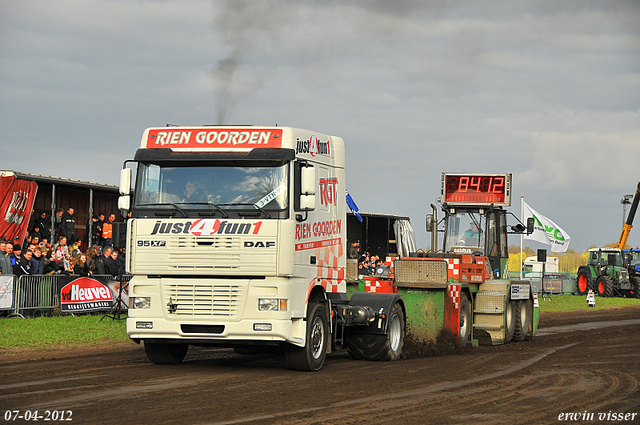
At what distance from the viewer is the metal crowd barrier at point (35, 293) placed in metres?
18.4

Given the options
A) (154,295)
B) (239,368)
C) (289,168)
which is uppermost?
(289,168)

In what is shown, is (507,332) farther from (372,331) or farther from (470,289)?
(372,331)

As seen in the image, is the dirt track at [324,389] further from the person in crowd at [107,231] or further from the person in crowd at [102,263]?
the person in crowd at [107,231]

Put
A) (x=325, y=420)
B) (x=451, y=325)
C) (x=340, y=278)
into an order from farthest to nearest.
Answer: (x=451, y=325)
(x=340, y=278)
(x=325, y=420)

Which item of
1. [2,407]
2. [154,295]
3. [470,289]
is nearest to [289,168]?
[154,295]

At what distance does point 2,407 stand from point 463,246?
504 inches

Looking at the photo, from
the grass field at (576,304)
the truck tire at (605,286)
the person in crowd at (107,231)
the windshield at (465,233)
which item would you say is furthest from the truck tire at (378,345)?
the truck tire at (605,286)

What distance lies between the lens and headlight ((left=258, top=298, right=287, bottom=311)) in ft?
36.0

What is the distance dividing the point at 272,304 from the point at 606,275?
1486 inches

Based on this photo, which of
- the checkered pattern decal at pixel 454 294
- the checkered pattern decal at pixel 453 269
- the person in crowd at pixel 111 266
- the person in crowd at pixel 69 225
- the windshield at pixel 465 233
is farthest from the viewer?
the person in crowd at pixel 69 225

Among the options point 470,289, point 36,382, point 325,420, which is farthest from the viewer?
point 470,289

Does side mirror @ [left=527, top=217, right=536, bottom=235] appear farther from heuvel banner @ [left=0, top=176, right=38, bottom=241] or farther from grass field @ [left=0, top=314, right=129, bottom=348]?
heuvel banner @ [left=0, top=176, right=38, bottom=241]

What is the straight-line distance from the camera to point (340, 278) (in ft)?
43.2

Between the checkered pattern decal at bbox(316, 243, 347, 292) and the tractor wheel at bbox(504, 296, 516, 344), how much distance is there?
6.10 m
